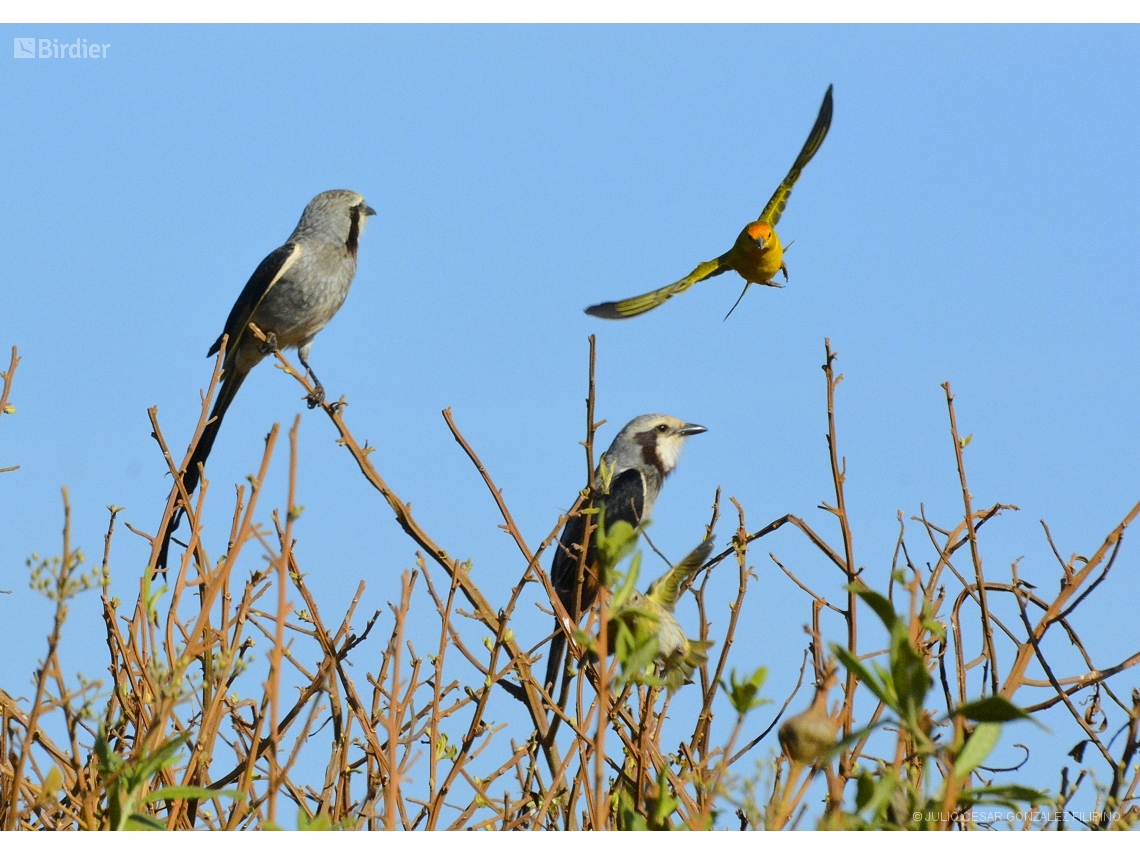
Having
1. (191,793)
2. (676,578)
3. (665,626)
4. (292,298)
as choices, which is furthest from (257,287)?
(191,793)

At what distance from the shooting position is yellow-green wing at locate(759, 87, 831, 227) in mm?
4270

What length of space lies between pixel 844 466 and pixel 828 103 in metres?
2.33

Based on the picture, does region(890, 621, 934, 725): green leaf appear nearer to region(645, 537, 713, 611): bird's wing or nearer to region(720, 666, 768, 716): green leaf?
region(720, 666, 768, 716): green leaf

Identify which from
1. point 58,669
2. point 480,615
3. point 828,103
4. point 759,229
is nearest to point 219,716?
point 58,669

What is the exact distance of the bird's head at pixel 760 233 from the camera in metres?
4.13

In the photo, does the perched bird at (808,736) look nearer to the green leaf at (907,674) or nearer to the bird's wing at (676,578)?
the green leaf at (907,674)

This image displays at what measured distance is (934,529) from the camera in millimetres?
2488

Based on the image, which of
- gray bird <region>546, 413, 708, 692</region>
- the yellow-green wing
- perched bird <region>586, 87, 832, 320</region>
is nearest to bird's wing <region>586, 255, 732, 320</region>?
perched bird <region>586, 87, 832, 320</region>

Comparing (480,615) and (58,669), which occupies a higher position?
(480,615)

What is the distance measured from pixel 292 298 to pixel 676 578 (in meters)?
3.52

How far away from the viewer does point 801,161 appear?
4480 millimetres

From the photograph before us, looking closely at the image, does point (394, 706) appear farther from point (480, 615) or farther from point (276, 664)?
→ point (480, 615)

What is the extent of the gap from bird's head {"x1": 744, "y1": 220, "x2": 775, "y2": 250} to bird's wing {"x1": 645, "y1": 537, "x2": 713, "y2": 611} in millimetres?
1493

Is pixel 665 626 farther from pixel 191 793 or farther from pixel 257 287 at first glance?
pixel 257 287
